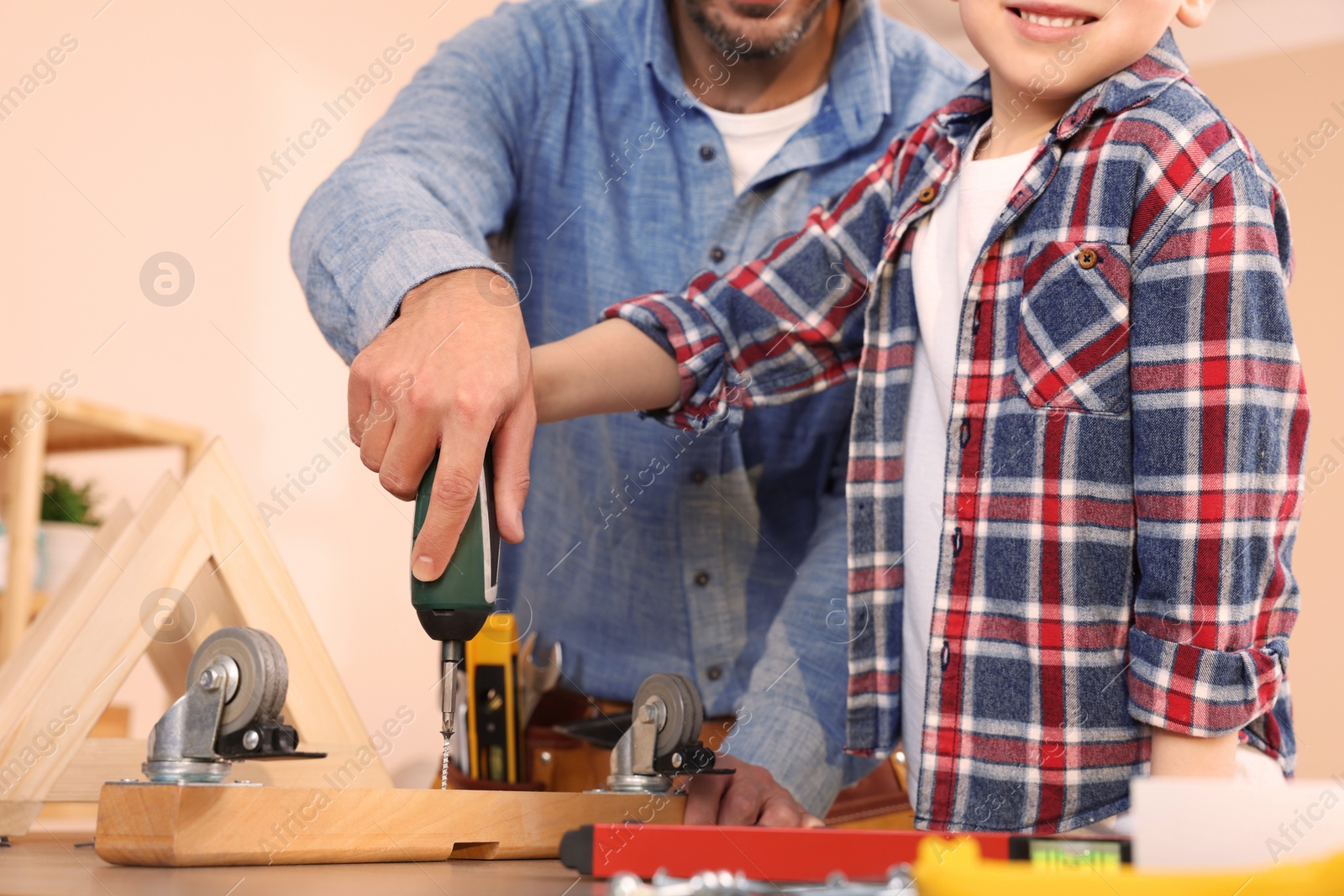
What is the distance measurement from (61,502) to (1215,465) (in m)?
2.11

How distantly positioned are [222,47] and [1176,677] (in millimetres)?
2703

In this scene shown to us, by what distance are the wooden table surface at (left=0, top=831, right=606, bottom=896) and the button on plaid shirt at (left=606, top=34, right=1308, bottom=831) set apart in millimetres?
349

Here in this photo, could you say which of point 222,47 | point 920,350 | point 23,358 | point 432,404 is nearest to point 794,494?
point 920,350

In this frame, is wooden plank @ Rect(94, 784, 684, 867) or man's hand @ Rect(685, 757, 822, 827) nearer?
wooden plank @ Rect(94, 784, 684, 867)

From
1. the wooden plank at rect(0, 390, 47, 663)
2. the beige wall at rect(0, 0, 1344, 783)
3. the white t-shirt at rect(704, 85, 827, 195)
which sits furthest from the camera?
the beige wall at rect(0, 0, 1344, 783)

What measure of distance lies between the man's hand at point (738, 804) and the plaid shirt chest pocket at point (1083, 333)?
347 millimetres

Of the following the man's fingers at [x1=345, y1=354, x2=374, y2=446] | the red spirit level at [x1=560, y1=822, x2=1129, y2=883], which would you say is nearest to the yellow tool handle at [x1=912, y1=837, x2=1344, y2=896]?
the red spirit level at [x1=560, y1=822, x2=1129, y2=883]

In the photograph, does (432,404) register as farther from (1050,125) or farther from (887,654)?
(1050,125)

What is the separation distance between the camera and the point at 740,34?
1.24 metres

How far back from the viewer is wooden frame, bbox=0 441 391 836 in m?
0.84

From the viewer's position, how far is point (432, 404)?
72cm

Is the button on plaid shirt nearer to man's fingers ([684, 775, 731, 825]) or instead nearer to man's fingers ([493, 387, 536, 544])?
man's fingers ([684, 775, 731, 825])

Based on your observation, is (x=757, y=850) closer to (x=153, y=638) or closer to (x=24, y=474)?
(x=153, y=638)

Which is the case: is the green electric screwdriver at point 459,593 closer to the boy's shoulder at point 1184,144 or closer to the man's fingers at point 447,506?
the man's fingers at point 447,506
